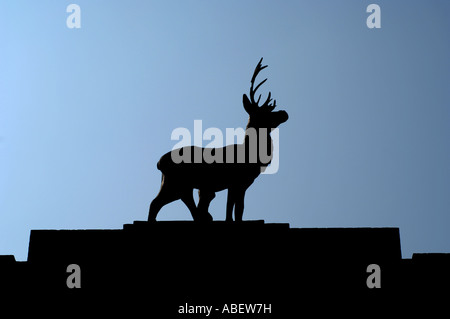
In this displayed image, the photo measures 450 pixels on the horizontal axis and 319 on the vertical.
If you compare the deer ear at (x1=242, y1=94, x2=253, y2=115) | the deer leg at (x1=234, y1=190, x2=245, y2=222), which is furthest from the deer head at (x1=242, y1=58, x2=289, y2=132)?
the deer leg at (x1=234, y1=190, x2=245, y2=222)

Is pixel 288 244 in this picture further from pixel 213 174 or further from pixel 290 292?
pixel 213 174

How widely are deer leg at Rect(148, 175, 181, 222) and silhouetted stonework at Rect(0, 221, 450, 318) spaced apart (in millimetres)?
292

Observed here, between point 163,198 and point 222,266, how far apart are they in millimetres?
1793

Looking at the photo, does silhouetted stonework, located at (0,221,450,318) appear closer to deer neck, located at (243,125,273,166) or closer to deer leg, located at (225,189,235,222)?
deer leg, located at (225,189,235,222)

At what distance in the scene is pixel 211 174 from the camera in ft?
39.0

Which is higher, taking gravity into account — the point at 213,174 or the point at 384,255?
the point at 213,174

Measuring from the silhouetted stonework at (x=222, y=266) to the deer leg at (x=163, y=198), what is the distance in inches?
11.5

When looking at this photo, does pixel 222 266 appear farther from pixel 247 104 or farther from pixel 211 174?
pixel 247 104

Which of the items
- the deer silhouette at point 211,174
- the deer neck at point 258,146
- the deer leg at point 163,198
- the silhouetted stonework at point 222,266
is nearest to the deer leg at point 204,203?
the deer silhouette at point 211,174

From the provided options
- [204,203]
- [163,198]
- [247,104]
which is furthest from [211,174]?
[247,104]

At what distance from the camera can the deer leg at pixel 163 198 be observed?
11867 mm
